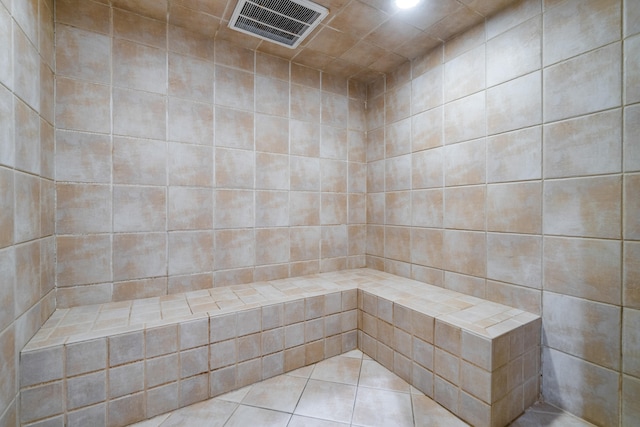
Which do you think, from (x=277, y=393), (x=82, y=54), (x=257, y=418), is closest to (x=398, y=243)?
(x=277, y=393)

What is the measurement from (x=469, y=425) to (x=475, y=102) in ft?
5.30

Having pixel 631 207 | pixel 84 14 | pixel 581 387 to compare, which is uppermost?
pixel 84 14

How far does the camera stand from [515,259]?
4.57 feet

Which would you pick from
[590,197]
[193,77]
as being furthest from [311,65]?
[590,197]

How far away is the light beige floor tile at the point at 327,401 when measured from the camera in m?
1.22

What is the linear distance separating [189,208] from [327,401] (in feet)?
4.25

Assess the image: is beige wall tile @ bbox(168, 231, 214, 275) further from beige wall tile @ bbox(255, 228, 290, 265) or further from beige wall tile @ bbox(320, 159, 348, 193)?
beige wall tile @ bbox(320, 159, 348, 193)

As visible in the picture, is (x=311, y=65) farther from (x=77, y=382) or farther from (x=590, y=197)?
(x=77, y=382)

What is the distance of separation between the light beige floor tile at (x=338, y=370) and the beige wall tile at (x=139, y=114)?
1621 mm

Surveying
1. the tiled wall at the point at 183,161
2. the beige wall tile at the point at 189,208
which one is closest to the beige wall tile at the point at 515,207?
the tiled wall at the point at 183,161

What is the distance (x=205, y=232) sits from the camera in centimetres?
170

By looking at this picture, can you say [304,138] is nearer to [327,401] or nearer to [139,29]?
[139,29]

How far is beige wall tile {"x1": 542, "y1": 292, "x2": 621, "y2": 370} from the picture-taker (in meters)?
1.10

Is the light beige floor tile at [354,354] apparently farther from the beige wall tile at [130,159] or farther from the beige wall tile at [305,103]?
the beige wall tile at [305,103]
